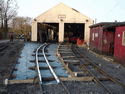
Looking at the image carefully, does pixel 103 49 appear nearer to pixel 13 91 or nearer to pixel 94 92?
pixel 94 92

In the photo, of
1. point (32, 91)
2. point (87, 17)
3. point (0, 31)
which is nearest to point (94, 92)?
point (32, 91)

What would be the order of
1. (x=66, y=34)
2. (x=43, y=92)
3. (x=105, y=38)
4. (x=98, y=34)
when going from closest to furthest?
1. (x=43, y=92)
2. (x=105, y=38)
3. (x=98, y=34)
4. (x=66, y=34)

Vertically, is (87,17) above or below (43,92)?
above

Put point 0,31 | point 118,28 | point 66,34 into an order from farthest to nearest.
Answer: point 0,31
point 66,34
point 118,28

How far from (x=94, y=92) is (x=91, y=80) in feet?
3.79

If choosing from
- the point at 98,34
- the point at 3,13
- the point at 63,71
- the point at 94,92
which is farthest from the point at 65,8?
the point at 3,13

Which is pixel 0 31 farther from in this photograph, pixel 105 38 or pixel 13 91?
pixel 13 91

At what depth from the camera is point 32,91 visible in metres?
4.57

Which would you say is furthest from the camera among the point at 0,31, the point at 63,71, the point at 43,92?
the point at 0,31

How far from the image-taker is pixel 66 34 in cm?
3309

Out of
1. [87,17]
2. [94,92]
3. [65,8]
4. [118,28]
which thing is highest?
[65,8]

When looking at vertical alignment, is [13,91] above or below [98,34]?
below

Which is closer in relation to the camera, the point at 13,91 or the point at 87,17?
the point at 13,91

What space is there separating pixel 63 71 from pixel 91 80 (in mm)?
1741
